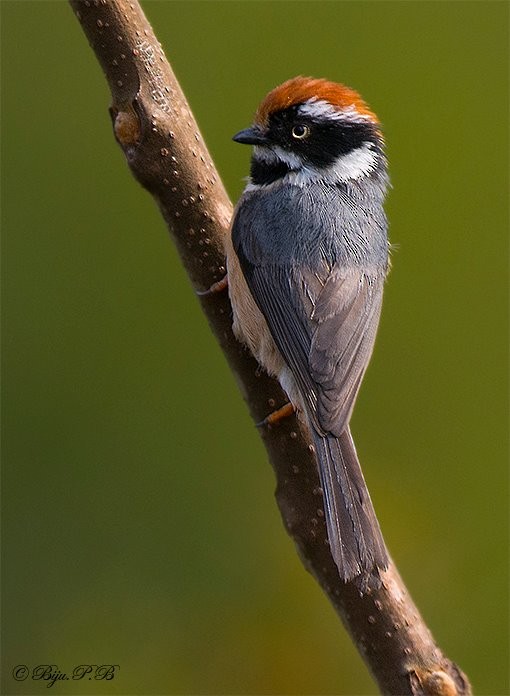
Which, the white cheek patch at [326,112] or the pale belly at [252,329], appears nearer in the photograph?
the pale belly at [252,329]

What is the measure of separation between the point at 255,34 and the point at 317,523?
2.26 m

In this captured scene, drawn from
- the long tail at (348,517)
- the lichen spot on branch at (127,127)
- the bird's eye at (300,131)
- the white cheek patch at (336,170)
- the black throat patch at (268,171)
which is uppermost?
the lichen spot on branch at (127,127)

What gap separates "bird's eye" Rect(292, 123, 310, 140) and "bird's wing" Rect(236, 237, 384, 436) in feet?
1.69

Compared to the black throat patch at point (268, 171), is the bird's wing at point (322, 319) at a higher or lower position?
lower

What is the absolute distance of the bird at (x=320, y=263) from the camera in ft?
8.68

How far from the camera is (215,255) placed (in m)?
2.82

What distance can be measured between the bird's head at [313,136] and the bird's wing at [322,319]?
42 cm

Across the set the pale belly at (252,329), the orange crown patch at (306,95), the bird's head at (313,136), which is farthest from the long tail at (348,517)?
the orange crown patch at (306,95)

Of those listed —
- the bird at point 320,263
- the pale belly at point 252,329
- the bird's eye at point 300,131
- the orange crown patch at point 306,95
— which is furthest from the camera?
the bird's eye at point 300,131

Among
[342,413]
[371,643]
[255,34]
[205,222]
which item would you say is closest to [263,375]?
[342,413]

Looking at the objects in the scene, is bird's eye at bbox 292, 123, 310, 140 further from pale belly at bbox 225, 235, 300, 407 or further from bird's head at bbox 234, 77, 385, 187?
pale belly at bbox 225, 235, 300, 407

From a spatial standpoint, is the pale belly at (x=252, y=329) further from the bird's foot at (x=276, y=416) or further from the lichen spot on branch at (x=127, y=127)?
the lichen spot on branch at (x=127, y=127)

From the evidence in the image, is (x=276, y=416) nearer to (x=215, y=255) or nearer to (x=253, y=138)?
(x=215, y=255)

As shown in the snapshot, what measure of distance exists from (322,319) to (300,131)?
73 centimetres
